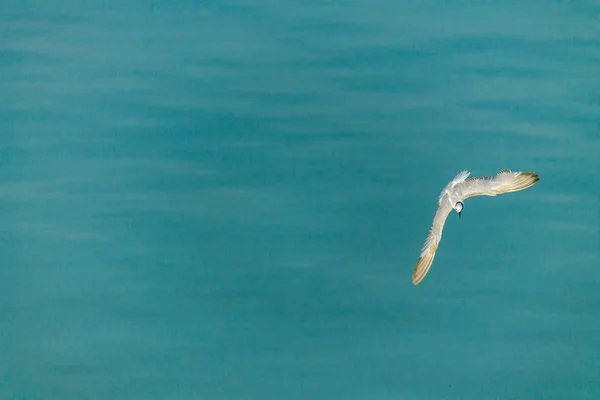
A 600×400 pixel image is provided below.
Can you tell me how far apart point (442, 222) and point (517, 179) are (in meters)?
1.12

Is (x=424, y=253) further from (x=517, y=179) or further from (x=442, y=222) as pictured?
(x=517, y=179)

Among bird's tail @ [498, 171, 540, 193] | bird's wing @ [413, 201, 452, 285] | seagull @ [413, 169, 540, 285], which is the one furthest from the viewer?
bird's wing @ [413, 201, 452, 285]

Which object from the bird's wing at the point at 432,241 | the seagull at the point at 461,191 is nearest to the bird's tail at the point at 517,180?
the seagull at the point at 461,191

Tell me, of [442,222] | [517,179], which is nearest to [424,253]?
[442,222]

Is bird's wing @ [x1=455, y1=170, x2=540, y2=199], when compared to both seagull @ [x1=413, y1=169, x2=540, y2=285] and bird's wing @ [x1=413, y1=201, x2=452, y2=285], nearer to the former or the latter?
seagull @ [x1=413, y1=169, x2=540, y2=285]

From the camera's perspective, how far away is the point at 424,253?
46.1 ft

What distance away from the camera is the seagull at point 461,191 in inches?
526

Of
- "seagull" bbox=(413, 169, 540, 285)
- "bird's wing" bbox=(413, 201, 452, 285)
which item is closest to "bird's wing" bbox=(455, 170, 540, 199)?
"seagull" bbox=(413, 169, 540, 285)

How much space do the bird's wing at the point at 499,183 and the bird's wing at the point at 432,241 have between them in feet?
0.93

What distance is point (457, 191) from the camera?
1391 cm

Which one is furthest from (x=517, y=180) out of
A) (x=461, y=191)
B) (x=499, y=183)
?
(x=461, y=191)

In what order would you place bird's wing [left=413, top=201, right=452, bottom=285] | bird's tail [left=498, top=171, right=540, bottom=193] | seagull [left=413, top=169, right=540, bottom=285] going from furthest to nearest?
bird's wing [left=413, top=201, right=452, bottom=285]
seagull [left=413, top=169, right=540, bottom=285]
bird's tail [left=498, top=171, right=540, bottom=193]

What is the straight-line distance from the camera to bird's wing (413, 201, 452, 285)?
14.0 meters

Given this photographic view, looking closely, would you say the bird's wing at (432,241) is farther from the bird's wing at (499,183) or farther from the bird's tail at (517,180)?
the bird's tail at (517,180)
